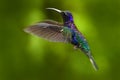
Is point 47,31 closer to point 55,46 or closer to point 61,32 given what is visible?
point 61,32

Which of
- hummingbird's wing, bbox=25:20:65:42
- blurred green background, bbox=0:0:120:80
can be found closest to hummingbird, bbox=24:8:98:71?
hummingbird's wing, bbox=25:20:65:42

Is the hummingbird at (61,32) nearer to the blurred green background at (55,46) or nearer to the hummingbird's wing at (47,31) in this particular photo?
the hummingbird's wing at (47,31)

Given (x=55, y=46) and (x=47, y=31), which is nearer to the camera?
(x=47, y=31)

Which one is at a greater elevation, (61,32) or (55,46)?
(61,32)

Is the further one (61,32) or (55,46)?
(55,46)

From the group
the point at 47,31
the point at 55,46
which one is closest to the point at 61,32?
the point at 47,31

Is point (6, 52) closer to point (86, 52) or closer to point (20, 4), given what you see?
point (20, 4)

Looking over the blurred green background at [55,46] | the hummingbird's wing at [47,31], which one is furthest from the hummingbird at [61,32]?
the blurred green background at [55,46]

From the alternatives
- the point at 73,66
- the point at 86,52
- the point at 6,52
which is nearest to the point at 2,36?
the point at 6,52
